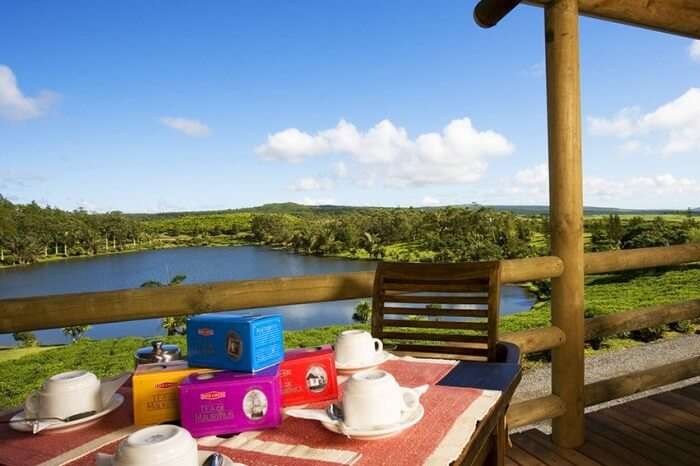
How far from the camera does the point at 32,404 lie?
2.70 ft

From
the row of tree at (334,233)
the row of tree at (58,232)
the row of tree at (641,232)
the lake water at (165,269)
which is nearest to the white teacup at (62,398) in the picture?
the row of tree at (641,232)

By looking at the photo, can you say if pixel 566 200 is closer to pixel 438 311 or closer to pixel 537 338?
pixel 537 338

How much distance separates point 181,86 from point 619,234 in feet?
157

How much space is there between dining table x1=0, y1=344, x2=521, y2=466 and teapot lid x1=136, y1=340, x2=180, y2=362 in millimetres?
84

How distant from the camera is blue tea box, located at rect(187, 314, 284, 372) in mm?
798

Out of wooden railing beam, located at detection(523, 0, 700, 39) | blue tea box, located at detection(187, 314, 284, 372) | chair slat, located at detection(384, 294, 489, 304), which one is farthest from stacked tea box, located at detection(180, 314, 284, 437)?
wooden railing beam, located at detection(523, 0, 700, 39)

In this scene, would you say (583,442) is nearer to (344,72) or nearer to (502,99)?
(502,99)

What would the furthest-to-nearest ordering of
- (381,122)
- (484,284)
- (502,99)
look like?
(381,122), (502,99), (484,284)

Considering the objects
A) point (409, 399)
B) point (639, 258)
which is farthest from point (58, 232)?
point (409, 399)

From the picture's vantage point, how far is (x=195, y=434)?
0.75 metres

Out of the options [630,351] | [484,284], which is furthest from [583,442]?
[630,351]

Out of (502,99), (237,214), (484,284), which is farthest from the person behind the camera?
(502,99)

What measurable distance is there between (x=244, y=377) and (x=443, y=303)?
923 mm

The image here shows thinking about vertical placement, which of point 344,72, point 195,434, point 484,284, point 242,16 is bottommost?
point 195,434
